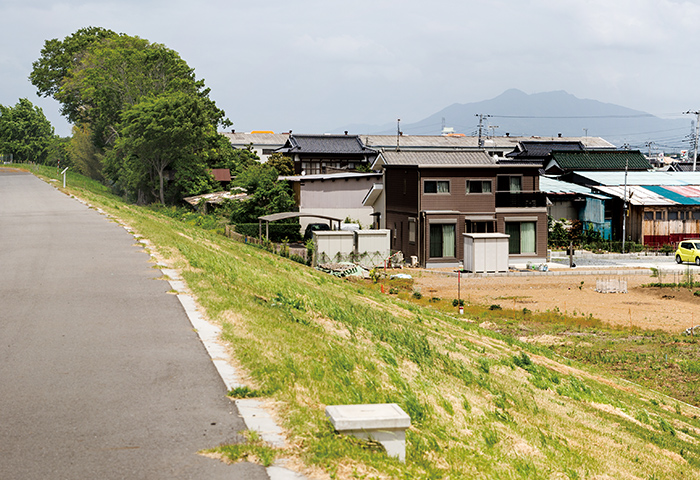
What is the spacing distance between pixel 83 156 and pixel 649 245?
65.4 meters

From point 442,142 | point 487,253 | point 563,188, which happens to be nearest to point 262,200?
point 487,253

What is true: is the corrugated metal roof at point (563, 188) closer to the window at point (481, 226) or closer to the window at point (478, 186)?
the window at point (478, 186)

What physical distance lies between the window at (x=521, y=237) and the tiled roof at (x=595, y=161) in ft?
63.8

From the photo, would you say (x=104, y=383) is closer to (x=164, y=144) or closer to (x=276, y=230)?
(x=276, y=230)

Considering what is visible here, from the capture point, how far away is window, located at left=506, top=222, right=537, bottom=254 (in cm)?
3997

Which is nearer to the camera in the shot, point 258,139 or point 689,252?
point 689,252

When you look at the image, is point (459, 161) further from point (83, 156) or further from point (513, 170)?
point (83, 156)

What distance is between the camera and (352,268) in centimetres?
3528

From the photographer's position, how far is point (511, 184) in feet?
136

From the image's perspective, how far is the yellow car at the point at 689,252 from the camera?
3891cm

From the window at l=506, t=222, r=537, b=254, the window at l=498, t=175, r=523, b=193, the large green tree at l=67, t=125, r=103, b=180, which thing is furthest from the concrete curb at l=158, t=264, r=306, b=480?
the large green tree at l=67, t=125, r=103, b=180

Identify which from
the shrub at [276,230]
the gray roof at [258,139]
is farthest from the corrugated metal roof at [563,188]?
the gray roof at [258,139]

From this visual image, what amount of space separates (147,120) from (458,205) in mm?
28942

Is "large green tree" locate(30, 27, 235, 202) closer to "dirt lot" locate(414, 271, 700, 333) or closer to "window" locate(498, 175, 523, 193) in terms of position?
"window" locate(498, 175, 523, 193)
